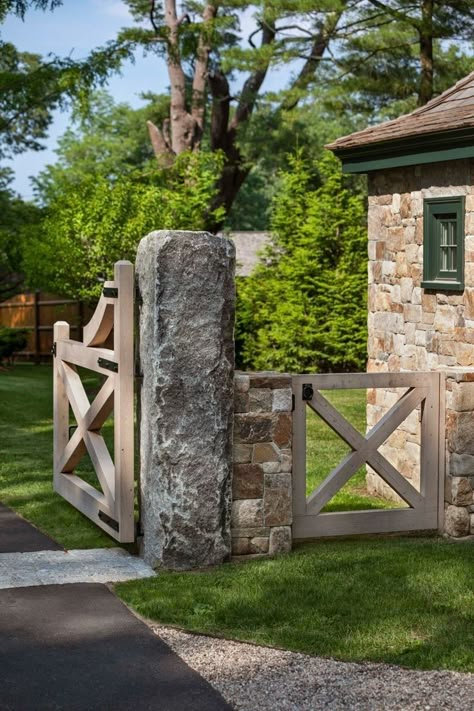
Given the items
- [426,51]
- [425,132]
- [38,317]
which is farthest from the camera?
[38,317]

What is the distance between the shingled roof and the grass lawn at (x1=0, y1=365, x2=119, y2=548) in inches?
160

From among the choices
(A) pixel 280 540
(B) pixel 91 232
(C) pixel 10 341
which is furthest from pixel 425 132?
(C) pixel 10 341

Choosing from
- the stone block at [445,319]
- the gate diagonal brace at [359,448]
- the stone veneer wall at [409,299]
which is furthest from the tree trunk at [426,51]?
the gate diagonal brace at [359,448]

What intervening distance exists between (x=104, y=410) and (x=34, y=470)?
3232 mm

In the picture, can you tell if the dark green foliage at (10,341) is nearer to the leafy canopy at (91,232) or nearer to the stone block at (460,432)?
the leafy canopy at (91,232)

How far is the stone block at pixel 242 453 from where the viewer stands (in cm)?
689

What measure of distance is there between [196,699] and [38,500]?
477 cm

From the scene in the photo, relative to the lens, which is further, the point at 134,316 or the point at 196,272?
the point at 134,316

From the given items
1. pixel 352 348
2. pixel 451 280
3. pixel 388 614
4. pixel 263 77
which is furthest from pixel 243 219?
pixel 388 614

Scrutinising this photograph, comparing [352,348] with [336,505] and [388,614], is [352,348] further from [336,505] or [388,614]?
[388,614]

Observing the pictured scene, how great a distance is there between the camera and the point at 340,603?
596 centimetres

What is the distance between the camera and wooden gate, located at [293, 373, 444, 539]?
23.8 feet

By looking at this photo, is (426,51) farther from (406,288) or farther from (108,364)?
(108,364)

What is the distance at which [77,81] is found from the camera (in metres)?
17.6
